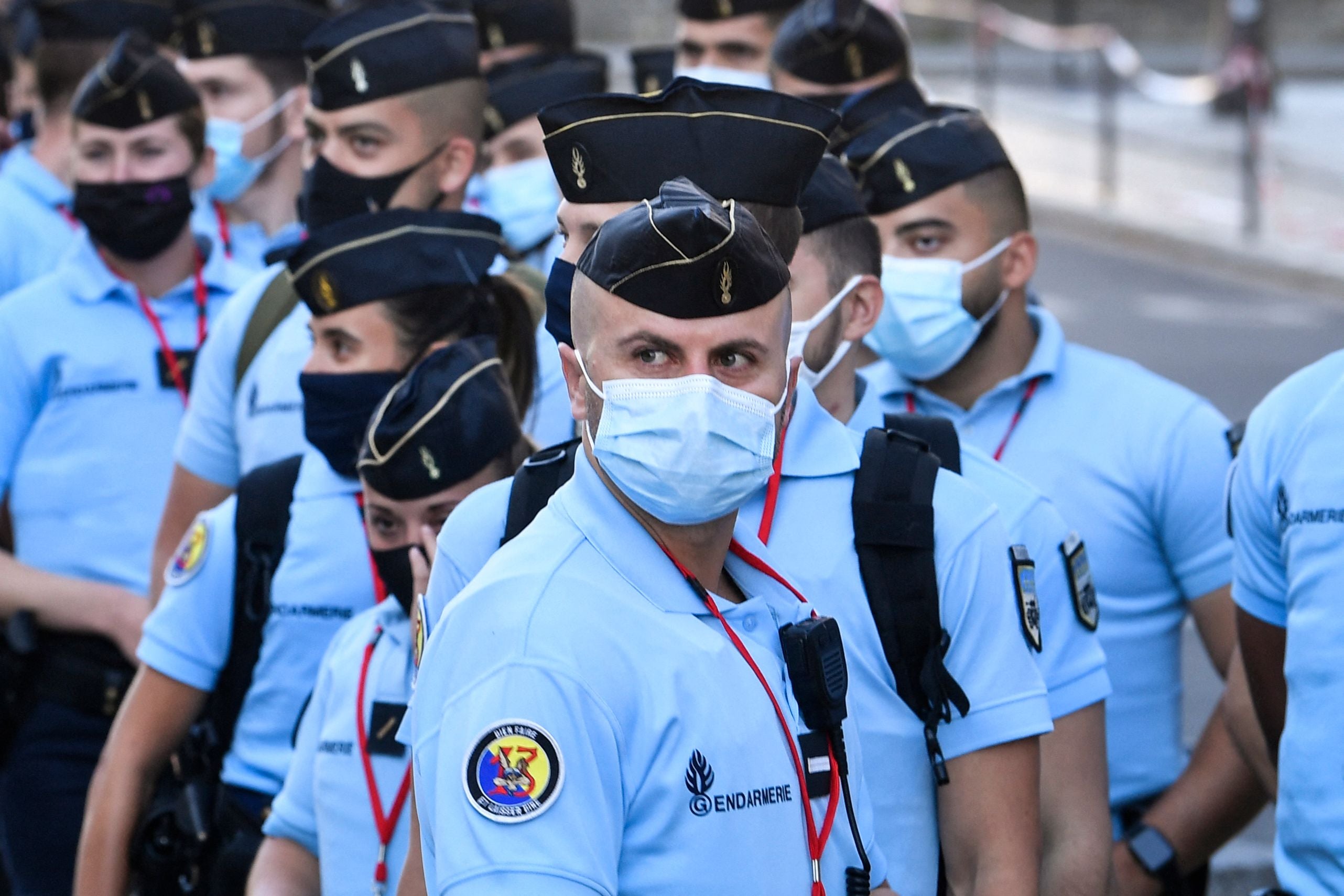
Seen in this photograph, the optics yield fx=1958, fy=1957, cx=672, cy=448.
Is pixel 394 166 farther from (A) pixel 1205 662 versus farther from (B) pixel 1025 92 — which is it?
(B) pixel 1025 92

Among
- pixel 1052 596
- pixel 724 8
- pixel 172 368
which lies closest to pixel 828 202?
pixel 1052 596

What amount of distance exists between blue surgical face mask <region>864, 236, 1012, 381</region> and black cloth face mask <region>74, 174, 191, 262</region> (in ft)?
7.45

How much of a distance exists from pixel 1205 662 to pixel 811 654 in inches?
219

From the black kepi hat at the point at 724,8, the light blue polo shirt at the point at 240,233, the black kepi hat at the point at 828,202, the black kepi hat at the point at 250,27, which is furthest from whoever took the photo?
the black kepi hat at the point at 724,8

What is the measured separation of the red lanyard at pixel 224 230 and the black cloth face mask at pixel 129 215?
0.66 m

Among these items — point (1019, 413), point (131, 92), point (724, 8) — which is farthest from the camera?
point (724, 8)

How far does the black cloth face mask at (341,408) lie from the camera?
162 inches

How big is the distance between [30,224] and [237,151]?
2.65 ft

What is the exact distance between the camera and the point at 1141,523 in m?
4.28

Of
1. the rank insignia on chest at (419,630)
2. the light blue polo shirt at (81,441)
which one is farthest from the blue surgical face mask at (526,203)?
the rank insignia on chest at (419,630)

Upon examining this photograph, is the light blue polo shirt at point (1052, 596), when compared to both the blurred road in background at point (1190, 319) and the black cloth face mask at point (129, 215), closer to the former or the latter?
the black cloth face mask at point (129, 215)

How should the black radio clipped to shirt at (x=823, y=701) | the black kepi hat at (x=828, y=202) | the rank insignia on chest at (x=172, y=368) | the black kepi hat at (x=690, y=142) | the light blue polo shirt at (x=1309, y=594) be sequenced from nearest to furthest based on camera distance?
the black radio clipped to shirt at (x=823, y=701) → the black kepi hat at (x=690, y=142) → the light blue polo shirt at (x=1309, y=594) → the black kepi hat at (x=828, y=202) → the rank insignia on chest at (x=172, y=368)

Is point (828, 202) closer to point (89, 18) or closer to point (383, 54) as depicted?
point (383, 54)

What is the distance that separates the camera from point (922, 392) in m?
4.70
